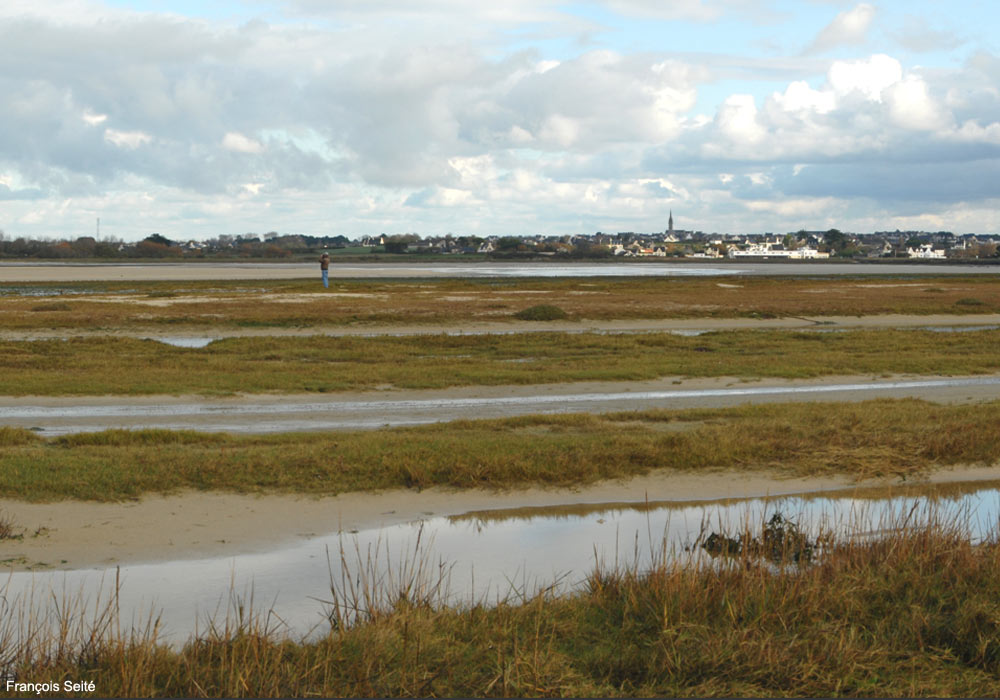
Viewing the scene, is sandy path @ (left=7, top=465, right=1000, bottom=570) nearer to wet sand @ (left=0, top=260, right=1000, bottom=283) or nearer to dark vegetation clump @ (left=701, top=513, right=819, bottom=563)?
dark vegetation clump @ (left=701, top=513, right=819, bottom=563)

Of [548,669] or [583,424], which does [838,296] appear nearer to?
[583,424]

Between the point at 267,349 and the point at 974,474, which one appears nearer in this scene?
the point at 974,474

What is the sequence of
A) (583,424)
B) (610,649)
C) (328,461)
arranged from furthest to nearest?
(583,424) < (328,461) < (610,649)

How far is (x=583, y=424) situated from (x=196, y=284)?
60939mm

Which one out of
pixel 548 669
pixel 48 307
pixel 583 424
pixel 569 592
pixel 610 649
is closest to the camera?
pixel 548 669

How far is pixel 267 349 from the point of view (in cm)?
2853

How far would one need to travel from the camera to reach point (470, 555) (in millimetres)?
10047

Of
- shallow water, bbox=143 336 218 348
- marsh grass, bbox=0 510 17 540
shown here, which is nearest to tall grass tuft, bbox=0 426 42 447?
marsh grass, bbox=0 510 17 540

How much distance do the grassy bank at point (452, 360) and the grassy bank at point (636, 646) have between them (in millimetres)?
14281

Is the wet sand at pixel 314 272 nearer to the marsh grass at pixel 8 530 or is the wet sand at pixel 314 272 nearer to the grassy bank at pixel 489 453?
the grassy bank at pixel 489 453

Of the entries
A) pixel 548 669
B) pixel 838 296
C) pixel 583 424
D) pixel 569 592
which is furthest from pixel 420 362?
pixel 838 296

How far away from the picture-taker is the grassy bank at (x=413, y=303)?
39906mm

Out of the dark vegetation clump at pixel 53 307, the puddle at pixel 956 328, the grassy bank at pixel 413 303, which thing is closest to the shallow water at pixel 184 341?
the grassy bank at pixel 413 303

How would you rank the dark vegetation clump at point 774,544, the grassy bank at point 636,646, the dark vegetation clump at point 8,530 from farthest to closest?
the dark vegetation clump at point 8,530 < the dark vegetation clump at point 774,544 < the grassy bank at point 636,646
